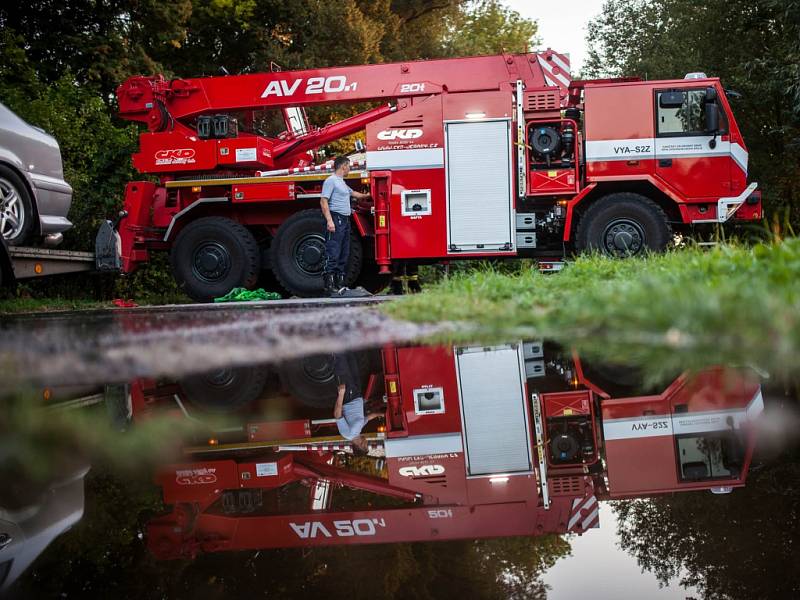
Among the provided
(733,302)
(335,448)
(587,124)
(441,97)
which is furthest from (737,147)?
(335,448)

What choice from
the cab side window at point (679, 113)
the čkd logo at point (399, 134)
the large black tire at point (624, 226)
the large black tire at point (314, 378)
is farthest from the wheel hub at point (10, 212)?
the cab side window at point (679, 113)

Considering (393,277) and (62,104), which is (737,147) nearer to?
(393,277)

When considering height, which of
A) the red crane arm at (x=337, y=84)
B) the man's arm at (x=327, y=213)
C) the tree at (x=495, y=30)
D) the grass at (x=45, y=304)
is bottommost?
the grass at (x=45, y=304)

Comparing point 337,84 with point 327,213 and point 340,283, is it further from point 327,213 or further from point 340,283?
point 340,283

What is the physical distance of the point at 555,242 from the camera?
12.8m

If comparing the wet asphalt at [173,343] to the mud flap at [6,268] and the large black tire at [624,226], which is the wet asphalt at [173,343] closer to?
the mud flap at [6,268]

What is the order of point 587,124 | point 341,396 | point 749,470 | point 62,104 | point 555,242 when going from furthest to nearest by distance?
point 62,104, point 555,242, point 587,124, point 341,396, point 749,470

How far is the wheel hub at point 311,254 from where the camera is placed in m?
12.4

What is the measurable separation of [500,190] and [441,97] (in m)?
1.53

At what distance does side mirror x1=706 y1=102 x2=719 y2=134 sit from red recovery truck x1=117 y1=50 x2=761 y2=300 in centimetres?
3

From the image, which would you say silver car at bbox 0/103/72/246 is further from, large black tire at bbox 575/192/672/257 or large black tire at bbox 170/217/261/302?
large black tire at bbox 575/192/672/257

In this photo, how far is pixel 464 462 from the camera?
2.67 metres

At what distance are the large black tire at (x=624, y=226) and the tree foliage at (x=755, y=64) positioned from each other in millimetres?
7332

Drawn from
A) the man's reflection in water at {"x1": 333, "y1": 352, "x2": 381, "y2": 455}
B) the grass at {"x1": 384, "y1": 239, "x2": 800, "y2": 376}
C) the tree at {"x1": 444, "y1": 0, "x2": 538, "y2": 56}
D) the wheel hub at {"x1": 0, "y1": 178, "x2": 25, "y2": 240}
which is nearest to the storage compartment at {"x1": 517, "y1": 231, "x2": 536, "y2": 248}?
the grass at {"x1": 384, "y1": 239, "x2": 800, "y2": 376}
